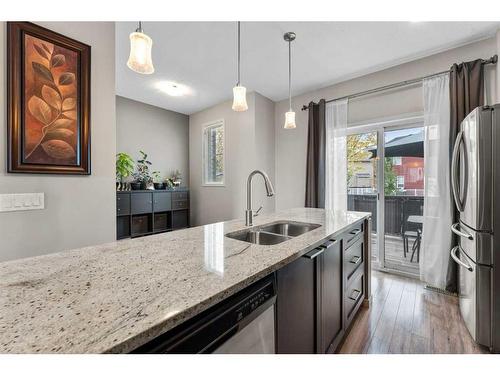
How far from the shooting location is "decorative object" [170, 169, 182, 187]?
4857 mm

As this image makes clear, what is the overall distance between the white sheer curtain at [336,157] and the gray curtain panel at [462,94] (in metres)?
1.19

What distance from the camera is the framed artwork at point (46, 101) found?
56.9 inches

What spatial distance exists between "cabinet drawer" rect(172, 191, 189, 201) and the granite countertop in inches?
137

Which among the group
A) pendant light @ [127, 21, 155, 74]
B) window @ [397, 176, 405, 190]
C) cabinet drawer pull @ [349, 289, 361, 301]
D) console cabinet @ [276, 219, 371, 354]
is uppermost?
pendant light @ [127, 21, 155, 74]

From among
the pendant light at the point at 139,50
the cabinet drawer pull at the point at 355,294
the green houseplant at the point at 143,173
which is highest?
the pendant light at the point at 139,50

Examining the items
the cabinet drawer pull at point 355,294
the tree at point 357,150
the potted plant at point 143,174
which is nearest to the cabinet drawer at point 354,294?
the cabinet drawer pull at point 355,294

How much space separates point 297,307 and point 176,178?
4.35 metres

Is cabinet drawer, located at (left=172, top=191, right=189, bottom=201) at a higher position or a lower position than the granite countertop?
higher

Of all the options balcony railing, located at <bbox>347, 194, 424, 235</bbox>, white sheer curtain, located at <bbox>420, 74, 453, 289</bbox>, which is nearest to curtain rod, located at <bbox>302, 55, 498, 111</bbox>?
white sheer curtain, located at <bbox>420, 74, 453, 289</bbox>

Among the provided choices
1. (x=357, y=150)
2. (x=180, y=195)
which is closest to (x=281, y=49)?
(x=357, y=150)

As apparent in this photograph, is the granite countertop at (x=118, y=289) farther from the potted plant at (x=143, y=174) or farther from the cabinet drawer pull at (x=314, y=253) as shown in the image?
the potted plant at (x=143, y=174)

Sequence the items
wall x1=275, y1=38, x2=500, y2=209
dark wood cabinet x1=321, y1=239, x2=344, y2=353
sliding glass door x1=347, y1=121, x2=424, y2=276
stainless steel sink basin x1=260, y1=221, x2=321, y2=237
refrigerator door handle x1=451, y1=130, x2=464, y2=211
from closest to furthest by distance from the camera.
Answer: dark wood cabinet x1=321, y1=239, x2=344, y2=353
stainless steel sink basin x1=260, y1=221, x2=321, y2=237
refrigerator door handle x1=451, y1=130, x2=464, y2=211
wall x1=275, y1=38, x2=500, y2=209
sliding glass door x1=347, y1=121, x2=424, y2=276

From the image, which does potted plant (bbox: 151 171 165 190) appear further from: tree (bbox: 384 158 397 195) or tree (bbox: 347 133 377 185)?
tree (bbox: 384 158 397 195)

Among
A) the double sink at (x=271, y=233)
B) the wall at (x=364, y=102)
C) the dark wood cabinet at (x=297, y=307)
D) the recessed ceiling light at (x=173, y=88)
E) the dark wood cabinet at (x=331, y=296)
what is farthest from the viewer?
the recessed ceiling light at (x=173, y=88)
